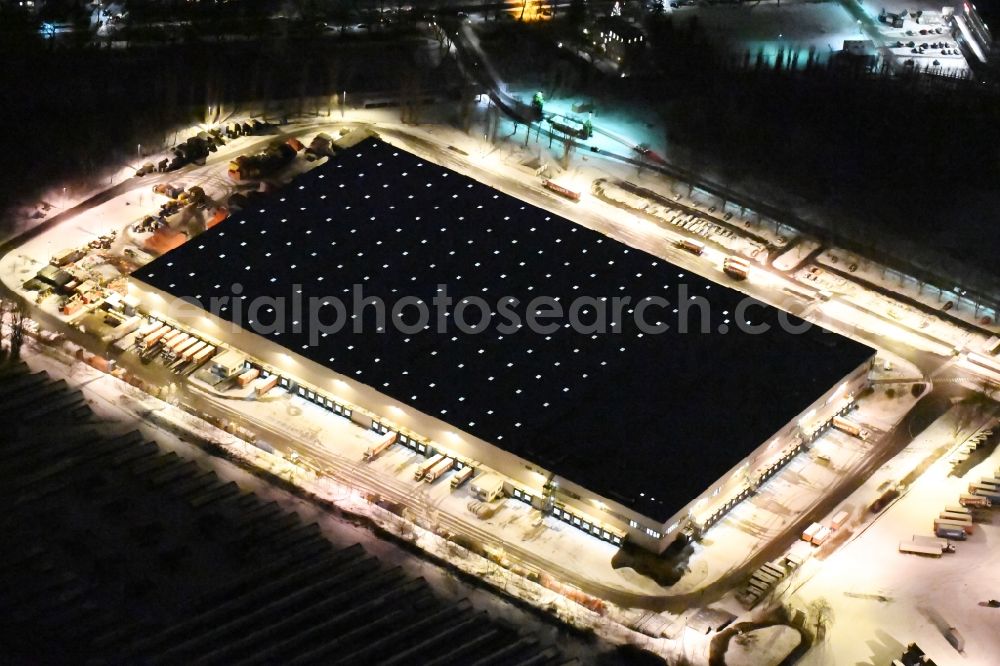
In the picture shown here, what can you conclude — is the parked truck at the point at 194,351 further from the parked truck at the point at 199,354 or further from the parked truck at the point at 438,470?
the parked truck at the point at 438,470

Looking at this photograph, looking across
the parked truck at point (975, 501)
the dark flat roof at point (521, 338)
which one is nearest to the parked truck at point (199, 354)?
the dark flat roof at point (521, 338)

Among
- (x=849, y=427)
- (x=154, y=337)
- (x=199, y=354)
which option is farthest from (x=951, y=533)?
(x=154, y=337)

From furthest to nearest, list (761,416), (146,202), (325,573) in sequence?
(146,202), (761,416), (325,573)

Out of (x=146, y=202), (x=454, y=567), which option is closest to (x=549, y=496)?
(x=454, y=567)

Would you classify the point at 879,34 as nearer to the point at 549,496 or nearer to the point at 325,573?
the point at 549,496

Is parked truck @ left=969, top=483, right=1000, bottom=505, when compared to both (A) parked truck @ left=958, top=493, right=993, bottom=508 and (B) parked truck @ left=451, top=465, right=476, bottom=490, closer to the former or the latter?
(A) parked truck @ left=958, top=493, right=993, bottom=508
